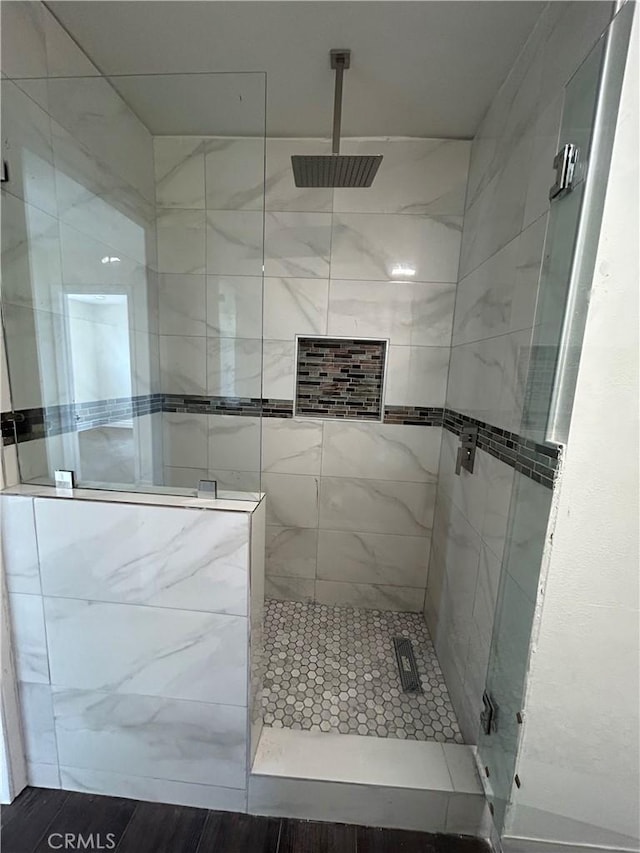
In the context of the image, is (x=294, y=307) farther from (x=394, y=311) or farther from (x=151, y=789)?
(x=151, y=789)

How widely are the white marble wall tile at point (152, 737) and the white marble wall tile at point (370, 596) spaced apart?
0.95m

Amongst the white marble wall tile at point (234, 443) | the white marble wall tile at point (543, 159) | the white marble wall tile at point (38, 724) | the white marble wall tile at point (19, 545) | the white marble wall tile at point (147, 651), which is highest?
the white marble wall tile at point (543, 159)

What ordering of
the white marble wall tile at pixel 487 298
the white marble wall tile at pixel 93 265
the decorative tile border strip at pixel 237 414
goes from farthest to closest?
1. the white marble wall tile at pixel 93 265
2. the white marble wall tile at pixel 487 298
3. the decorative tile border strip at pixel 237 414

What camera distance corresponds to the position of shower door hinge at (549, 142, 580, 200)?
0.75 m

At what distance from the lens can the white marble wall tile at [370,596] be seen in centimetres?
189

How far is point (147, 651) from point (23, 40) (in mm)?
1746

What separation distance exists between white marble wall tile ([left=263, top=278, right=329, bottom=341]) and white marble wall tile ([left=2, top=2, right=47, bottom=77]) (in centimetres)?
96

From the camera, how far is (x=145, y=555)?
37.0 inches

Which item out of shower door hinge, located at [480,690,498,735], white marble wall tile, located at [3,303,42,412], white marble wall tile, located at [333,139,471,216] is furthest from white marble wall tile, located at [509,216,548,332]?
white marble wall tile, located at [3,303,42,412]

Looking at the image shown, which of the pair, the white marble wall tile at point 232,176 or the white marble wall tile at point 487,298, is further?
the white marble wall tile at point 232,176

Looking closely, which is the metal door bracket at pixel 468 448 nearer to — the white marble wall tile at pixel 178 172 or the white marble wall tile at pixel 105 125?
the white marble wall tile at pixel 178 172

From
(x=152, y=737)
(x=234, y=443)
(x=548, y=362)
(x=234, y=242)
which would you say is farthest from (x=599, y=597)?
(x=234, y=242)

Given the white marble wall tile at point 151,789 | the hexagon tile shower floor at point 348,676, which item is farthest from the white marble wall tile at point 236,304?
the white marble wall tile at point 151,789

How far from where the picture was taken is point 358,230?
1651 millimetres
